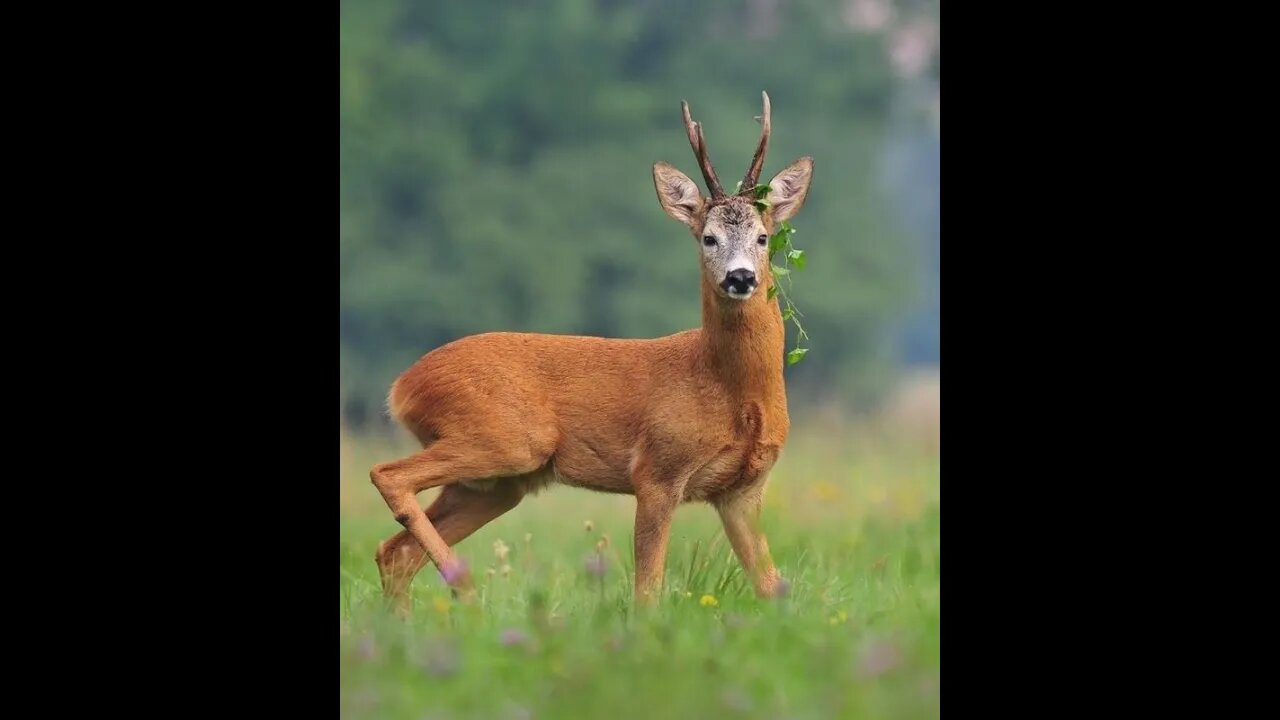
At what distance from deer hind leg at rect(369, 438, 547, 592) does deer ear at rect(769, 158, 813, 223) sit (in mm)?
1111

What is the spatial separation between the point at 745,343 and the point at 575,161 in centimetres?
247

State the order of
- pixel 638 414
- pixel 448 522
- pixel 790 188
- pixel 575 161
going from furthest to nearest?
pixel 575 161 < pixel 448 522 < pixel 638 414 < pixel 790 188

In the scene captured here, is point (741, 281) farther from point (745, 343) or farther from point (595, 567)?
point (595, 567)

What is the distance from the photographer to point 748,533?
5.52 m

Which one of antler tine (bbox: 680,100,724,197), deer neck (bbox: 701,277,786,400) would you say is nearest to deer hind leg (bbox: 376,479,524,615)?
deer neck (bbox: 701,277,786,400)

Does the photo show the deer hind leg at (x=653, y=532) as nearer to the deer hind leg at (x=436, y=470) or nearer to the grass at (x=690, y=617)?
the grass at (x=690, y=617)

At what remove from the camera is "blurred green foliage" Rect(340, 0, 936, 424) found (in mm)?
6988

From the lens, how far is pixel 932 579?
5.39 m

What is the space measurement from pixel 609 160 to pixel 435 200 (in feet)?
2.62

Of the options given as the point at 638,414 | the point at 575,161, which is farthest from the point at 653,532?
the point at 575,161

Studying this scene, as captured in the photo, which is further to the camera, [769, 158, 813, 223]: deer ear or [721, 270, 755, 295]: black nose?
[769, 158, 813, 223]: deer ear

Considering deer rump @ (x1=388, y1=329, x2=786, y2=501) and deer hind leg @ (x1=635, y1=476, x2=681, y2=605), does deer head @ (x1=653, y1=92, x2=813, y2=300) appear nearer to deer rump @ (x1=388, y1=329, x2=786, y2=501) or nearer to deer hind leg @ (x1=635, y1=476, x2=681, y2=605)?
deer rump @ (x1=388, y1=329, x2=786, y2=501)

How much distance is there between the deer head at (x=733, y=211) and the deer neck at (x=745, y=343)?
2.6 inches

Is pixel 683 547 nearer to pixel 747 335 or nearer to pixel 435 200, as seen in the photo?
pixel 747 335
